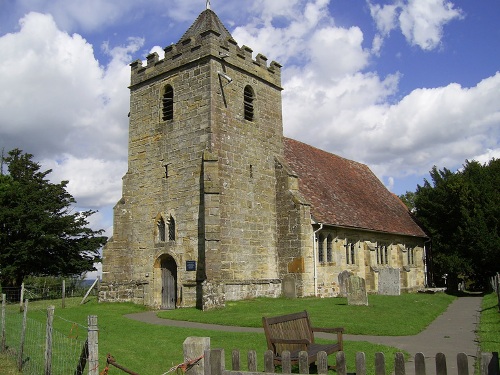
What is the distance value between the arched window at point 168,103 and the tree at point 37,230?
42.6 feet

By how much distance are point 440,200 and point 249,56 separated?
18128 millimetres

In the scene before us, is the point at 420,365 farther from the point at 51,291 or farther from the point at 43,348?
the point at 51,291

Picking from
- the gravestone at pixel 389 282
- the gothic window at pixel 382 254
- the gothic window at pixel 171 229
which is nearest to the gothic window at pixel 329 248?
the gravestone at pixel 389 282

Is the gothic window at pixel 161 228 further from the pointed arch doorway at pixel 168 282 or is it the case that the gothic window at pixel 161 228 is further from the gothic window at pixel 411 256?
the gothic window at pixel 411 256

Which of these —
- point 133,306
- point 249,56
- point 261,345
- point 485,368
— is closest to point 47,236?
point 133,306

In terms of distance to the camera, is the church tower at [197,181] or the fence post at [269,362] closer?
the fence post at [269,362]

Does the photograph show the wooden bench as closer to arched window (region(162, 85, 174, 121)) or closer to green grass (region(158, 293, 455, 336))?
green grass (region(158, 293, 455, 336))

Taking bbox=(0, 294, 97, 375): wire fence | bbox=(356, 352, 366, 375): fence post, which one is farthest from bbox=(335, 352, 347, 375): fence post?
bbox=(0, 294, 97, 375): wire fence

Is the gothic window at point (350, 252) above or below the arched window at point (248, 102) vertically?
below

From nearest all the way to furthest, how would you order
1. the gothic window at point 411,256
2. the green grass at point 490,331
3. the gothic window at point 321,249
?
1. the green grass at point 490,331
2. the gothic window at point 321,249
3. the gothic window at point 411,256

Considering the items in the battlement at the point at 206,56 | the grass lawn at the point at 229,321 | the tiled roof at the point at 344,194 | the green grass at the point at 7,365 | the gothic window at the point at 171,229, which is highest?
the battlement at the point at 206,56

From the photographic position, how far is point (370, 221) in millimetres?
28438

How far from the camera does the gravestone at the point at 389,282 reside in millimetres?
23578

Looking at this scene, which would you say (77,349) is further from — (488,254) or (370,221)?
(488,254)
